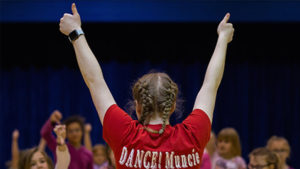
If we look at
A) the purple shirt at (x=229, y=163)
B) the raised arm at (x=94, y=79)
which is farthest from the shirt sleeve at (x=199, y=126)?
the purple shirt at (x=229, y=163)

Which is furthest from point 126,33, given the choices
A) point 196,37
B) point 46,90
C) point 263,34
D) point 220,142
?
point 220,142

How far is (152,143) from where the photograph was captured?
4.64 ft

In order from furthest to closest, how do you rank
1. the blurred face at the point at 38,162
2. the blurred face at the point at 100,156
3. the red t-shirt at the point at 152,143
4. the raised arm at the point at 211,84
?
1. the blurred face at the point at 100,156
2. the blurred face at the point at 38,162
3. the raised arm at the point at 211,84
4. the red t-shirt at the point at 152,143

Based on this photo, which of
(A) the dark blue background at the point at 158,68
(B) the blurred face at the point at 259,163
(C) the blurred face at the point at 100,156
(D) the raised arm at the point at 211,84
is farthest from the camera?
(A) the dark blue background at the point at 158,68

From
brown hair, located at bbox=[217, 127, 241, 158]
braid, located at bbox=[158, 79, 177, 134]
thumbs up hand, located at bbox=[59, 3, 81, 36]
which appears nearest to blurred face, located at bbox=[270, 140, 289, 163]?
brown hair, located at bbox=[217, 127, 241, 158]

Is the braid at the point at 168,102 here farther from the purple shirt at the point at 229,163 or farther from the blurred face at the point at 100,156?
the blurred face at the point at 100,156

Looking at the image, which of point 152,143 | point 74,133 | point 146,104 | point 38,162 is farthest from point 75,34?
point 74,133

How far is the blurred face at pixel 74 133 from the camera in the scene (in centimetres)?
504

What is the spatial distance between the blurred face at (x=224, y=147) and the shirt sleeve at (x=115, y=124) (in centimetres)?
366

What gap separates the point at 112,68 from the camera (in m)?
7.95

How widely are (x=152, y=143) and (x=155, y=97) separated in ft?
0.49

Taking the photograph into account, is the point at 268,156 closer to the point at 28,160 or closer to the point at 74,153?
the point at 28,160

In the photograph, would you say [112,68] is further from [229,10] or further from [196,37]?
[229,10]

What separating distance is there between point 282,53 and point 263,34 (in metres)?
0.48
